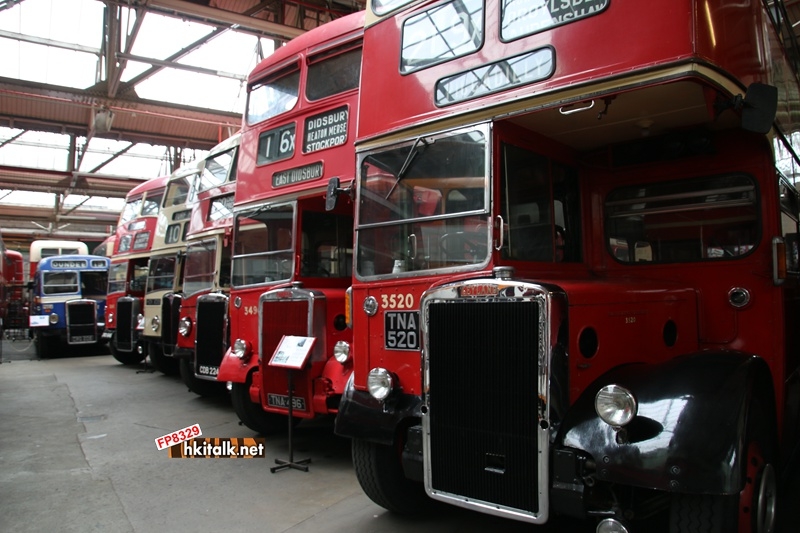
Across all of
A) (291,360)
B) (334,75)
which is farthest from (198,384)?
(334,75)

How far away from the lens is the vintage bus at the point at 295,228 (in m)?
5.94

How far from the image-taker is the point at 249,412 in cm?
662

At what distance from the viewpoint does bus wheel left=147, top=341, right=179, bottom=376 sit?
40.3ft

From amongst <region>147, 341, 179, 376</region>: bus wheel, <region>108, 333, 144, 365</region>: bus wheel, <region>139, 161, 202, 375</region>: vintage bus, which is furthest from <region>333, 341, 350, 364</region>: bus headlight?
<region>108, 333, 144, 365</region>: bus wheel

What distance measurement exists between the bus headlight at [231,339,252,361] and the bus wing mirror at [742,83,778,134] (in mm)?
5229

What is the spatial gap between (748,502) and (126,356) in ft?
46.9

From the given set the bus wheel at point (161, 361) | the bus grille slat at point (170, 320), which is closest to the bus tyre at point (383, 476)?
the bus grille slat at point (170, 320)

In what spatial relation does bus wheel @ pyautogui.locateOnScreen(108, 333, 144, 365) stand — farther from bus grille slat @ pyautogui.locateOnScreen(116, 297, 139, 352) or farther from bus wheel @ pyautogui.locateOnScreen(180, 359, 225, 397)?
bus wheel @ pyautogui.locateOnScreen(180, 359, 225, 397)

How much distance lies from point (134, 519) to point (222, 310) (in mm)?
3954

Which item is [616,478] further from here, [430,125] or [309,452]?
[309,452]

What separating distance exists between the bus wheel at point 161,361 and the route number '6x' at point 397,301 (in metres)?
9.44

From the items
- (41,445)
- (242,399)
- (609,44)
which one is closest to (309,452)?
(242,399)

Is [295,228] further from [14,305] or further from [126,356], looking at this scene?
[14,305]

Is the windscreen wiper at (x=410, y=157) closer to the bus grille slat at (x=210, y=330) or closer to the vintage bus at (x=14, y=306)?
the bus grille slat at (x=210, y=330)
